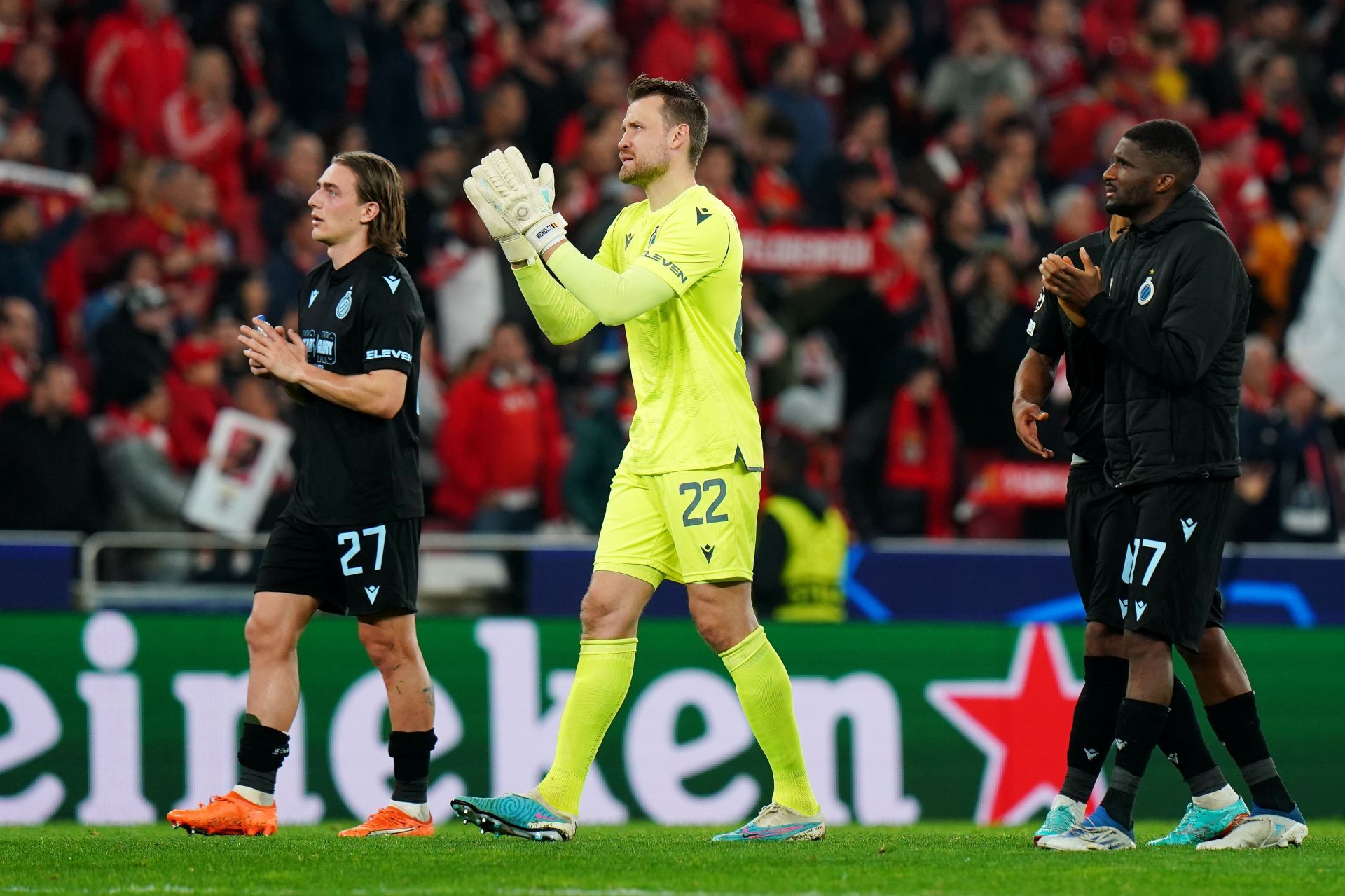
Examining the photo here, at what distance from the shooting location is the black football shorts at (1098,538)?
6.20 metres

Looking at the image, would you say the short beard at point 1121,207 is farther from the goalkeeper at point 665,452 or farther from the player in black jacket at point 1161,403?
the goalkeeper at point 665,452

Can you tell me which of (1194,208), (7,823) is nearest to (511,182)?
(1194,208)

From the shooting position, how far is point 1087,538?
21.1ft

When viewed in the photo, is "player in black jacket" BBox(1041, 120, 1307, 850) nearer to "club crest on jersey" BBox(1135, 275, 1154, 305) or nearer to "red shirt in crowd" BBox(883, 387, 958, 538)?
"club crest on jersey" BBox(1135, 275, 1154, 305)

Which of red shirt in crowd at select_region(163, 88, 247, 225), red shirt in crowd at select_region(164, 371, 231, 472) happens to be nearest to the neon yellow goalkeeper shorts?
red shirt in crowd at select_region(164, 371, 231, 472)

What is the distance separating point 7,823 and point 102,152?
20.2ft

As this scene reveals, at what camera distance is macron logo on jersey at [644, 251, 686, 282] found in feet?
20.2

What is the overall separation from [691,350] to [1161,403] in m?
1.51

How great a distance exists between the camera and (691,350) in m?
6.29

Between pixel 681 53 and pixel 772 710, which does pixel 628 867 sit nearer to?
pixel 772 710

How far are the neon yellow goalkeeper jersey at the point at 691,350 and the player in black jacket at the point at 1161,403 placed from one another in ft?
3.48

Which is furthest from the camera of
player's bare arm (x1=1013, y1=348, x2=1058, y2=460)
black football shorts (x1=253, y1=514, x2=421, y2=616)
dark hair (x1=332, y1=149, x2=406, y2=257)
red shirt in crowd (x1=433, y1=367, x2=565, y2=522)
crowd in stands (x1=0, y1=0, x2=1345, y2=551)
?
red shirt in crowd (x1=433, y1=367, x2=565, y2=522)

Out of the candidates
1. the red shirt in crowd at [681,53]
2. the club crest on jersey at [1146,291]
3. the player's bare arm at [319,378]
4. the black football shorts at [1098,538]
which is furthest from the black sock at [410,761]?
the red shirt in crowd at [681,53]

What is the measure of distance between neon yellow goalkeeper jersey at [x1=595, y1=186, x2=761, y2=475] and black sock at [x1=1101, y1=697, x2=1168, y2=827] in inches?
56.6
